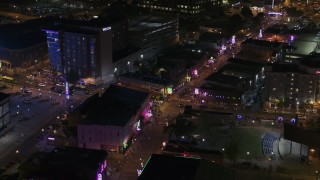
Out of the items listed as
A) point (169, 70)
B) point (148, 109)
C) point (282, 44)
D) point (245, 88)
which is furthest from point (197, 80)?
point (282, 44)

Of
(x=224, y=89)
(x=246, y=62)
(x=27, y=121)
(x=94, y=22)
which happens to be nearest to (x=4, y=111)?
(x=27, y=121)

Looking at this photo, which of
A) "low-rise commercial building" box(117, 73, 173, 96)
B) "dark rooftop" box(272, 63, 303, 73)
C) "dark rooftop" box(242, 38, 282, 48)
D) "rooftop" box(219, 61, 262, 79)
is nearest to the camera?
"dark rooftop" box(272, 63, 303, 73)

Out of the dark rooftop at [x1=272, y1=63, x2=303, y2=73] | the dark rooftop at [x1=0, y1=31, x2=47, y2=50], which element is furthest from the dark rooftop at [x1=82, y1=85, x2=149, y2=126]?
the dark rooftop at [x1=0, y1=31, x2=47, y2=50]

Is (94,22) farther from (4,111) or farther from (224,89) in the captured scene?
(4,111)

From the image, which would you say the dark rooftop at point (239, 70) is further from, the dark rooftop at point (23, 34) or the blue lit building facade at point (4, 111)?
the blue lit building facade at point (4, 111)

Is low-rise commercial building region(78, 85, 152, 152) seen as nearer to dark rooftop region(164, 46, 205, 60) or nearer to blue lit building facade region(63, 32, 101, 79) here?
blue lit building facade region(63, 32, 101, 79)

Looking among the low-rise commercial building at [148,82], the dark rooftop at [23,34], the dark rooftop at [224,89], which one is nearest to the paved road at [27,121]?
the low-rise commercial building at [148,82]
